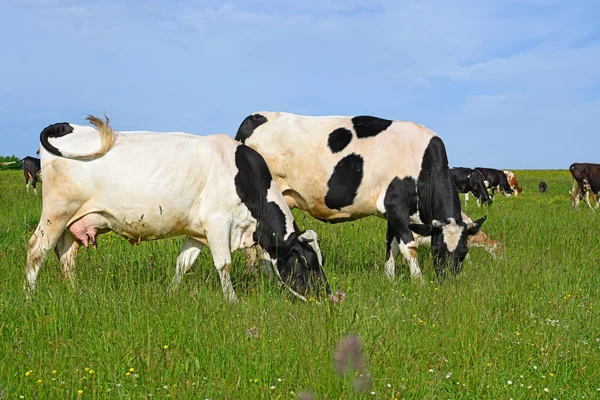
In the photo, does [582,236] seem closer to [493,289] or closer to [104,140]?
[493,289]

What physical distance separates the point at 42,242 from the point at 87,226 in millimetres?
595

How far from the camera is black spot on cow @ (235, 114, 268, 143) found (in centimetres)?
980

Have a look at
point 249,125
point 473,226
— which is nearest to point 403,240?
point 473,226

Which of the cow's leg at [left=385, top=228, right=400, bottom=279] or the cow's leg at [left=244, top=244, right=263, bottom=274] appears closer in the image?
the cow's leg at [left=244, top=244, right=263, bottom=274]

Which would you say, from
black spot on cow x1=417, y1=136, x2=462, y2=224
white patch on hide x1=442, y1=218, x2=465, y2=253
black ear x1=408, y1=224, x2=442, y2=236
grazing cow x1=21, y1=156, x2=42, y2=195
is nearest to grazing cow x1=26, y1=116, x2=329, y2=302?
black ear x1=408, y1=224, x2=442, y2=236

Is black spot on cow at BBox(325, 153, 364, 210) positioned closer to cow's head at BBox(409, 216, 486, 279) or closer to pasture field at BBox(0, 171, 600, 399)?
cow's head at BBox(409, 216, 486, 279)

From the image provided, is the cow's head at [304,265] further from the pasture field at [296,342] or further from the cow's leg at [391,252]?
the cow's leg at [391,252]

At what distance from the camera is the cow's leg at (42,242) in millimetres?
7121

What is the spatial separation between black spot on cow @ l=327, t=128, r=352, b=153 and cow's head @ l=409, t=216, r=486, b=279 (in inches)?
67.4

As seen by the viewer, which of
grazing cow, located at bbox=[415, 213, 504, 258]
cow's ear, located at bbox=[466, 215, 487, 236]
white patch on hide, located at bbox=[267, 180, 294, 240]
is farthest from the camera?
grazing cow, located at bbox=[415, 213, 504, 258]

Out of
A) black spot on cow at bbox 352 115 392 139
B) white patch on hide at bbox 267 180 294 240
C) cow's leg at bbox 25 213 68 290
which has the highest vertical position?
black spot on cow at bbox 352 115 392 139

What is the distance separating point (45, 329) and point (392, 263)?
5.48m

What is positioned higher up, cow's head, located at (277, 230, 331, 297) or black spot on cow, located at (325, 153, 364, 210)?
black spot on cow, located at (325, 153, 364, 210)

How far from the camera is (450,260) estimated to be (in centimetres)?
817
